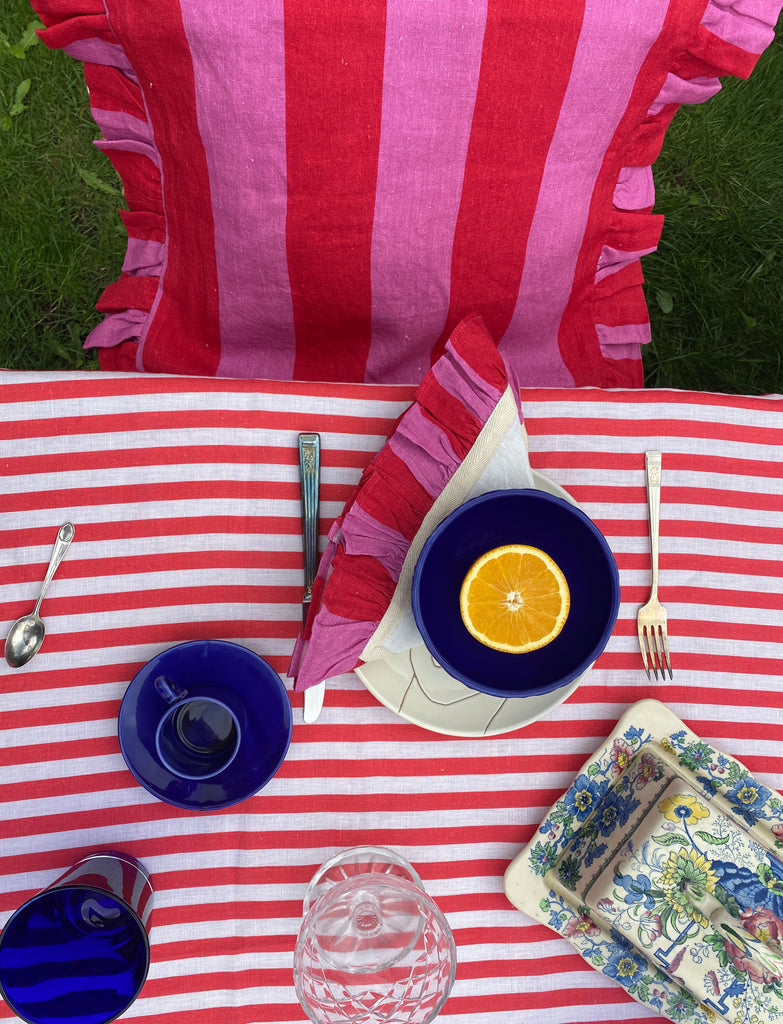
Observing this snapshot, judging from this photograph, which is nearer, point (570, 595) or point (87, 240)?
point (570, 595)

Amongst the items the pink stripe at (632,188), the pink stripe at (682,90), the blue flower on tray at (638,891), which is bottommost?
the blue flower on tray at (638,891)

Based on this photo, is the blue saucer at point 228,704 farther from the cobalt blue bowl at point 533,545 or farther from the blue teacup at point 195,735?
the cobalt blue bowl at point 533,545

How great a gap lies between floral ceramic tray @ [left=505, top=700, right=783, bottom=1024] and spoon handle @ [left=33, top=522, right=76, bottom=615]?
61 cm

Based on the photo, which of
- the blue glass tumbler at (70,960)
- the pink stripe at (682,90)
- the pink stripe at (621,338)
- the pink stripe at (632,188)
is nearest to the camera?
the blue glass tumbler at (70,960)

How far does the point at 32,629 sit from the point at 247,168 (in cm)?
59

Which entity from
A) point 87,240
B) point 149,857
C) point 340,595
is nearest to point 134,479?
point 340,595

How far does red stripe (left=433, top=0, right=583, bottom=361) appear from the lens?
0.83 m

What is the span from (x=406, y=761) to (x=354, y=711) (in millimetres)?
83

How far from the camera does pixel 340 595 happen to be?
79 centimetres

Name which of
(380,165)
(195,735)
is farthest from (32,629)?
(380,165)

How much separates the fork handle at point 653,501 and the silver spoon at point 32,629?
67cm

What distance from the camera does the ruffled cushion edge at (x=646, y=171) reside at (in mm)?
895

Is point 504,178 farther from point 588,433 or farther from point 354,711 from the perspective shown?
point 354,711

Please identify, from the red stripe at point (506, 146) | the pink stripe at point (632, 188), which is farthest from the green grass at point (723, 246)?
the red stripe at point (506, 146)
